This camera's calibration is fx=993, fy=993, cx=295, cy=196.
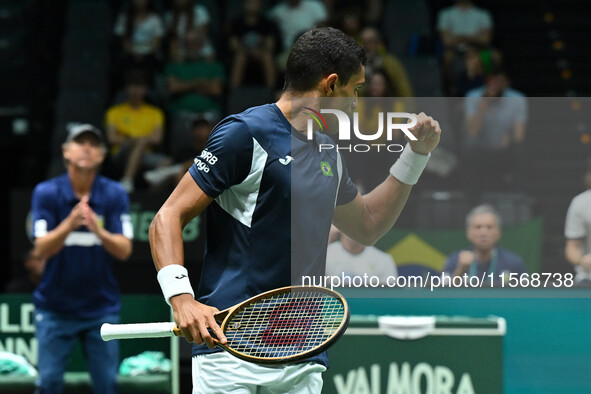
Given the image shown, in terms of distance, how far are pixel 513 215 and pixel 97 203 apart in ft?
9.37

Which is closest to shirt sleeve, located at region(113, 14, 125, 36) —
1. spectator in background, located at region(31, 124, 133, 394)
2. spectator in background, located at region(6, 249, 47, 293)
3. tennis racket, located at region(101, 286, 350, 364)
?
spectator in background, located at region(6, 249, 47, 293)

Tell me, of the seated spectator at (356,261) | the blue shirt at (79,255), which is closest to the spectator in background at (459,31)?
the blue shirt at (79,255)

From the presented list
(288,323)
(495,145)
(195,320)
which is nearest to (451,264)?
(495,145)

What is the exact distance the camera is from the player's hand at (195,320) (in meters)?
2.95

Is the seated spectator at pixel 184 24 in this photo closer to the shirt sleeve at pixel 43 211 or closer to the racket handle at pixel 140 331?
the shirt sleeve at pixel 43 211

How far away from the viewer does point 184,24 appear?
10641 mm

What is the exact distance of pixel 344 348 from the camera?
5695mm

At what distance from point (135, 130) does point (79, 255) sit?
3340mm

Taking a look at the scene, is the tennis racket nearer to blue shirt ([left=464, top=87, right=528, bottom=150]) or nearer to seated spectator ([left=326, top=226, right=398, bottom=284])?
seated spectator ([left=326, top=226, right=398, bottom=284])

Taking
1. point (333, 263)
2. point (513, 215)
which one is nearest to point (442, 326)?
point (513, 215)

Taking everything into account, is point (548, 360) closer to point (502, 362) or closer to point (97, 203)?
point (502, 362)

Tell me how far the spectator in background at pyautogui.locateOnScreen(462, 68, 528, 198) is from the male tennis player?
1.64 metres

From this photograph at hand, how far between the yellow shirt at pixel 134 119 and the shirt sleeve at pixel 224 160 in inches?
254

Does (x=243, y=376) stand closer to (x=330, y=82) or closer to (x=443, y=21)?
(x=330, y=82)
